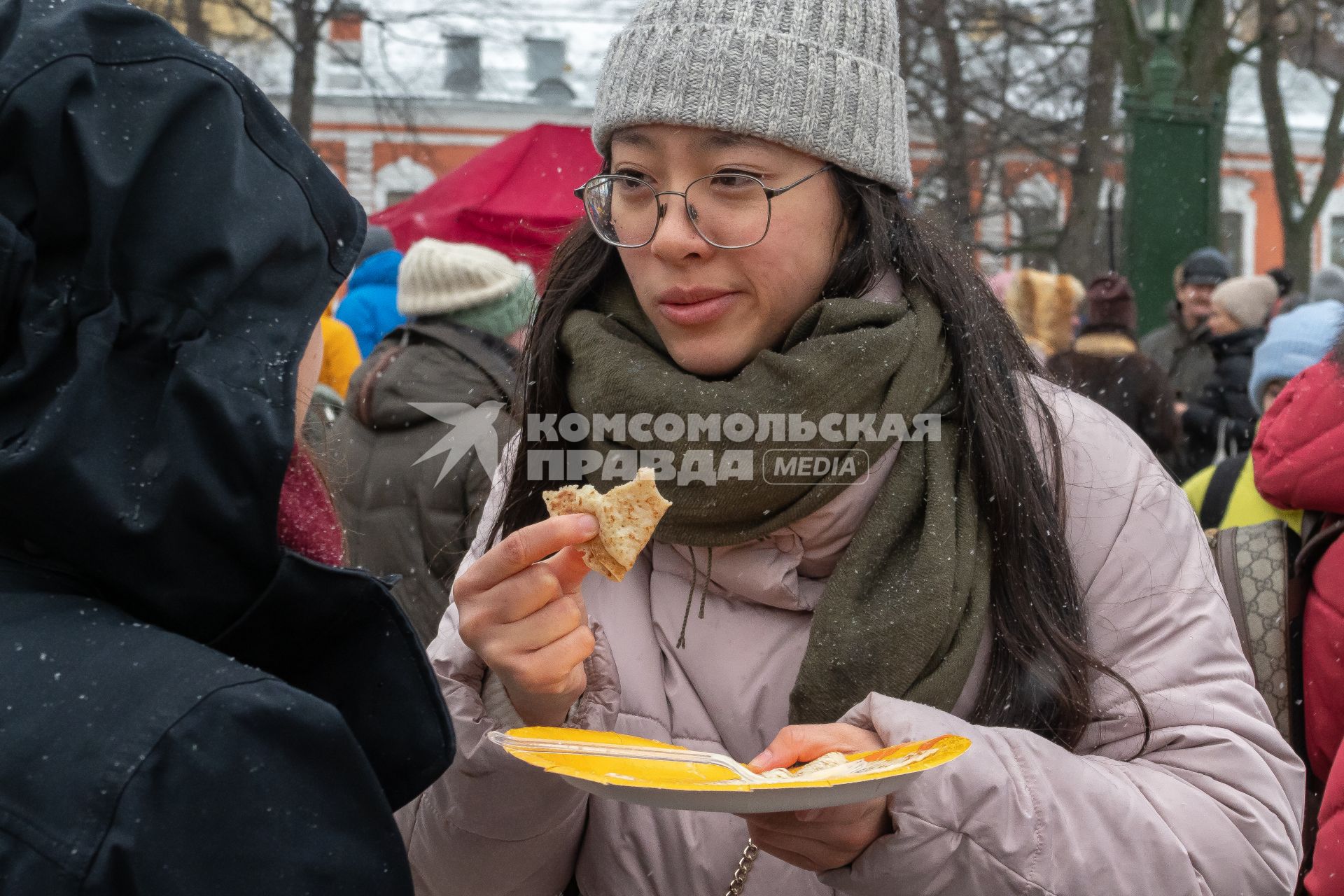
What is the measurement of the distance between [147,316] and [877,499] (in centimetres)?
105

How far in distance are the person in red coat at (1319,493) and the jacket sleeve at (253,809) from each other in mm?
1881

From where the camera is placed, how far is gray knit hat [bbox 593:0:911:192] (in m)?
1.93

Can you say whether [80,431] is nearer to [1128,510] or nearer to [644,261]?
[644,261]

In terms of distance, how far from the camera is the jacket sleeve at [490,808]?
179 centimetres

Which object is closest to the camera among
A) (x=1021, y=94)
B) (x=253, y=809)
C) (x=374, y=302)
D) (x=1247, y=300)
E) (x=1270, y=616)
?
(x=253, y=809)

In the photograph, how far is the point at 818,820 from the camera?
156 centimetres

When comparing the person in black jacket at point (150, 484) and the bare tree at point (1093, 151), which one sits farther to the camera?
the bare tree at point (1093, 151)

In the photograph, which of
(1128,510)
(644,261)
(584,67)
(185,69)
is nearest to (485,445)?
(644,261)

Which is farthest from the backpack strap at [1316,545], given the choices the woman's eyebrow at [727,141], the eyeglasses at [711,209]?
the woman's eyebrow at [727,141]

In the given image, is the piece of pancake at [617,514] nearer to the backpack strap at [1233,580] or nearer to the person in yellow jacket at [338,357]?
the backpack strap at [1233,580]

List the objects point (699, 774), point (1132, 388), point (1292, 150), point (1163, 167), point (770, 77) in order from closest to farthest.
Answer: point (699, 774) < point (770, 77) < point (1132, 388) < point (1163, 167) < point (1292, 150)

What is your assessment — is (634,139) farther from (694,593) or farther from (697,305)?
(694,593)

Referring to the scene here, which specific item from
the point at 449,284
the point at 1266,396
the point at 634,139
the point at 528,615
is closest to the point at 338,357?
the point at 449,284

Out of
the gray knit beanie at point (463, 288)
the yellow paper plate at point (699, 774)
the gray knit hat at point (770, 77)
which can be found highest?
the gray knit hat at point (770, 77)
